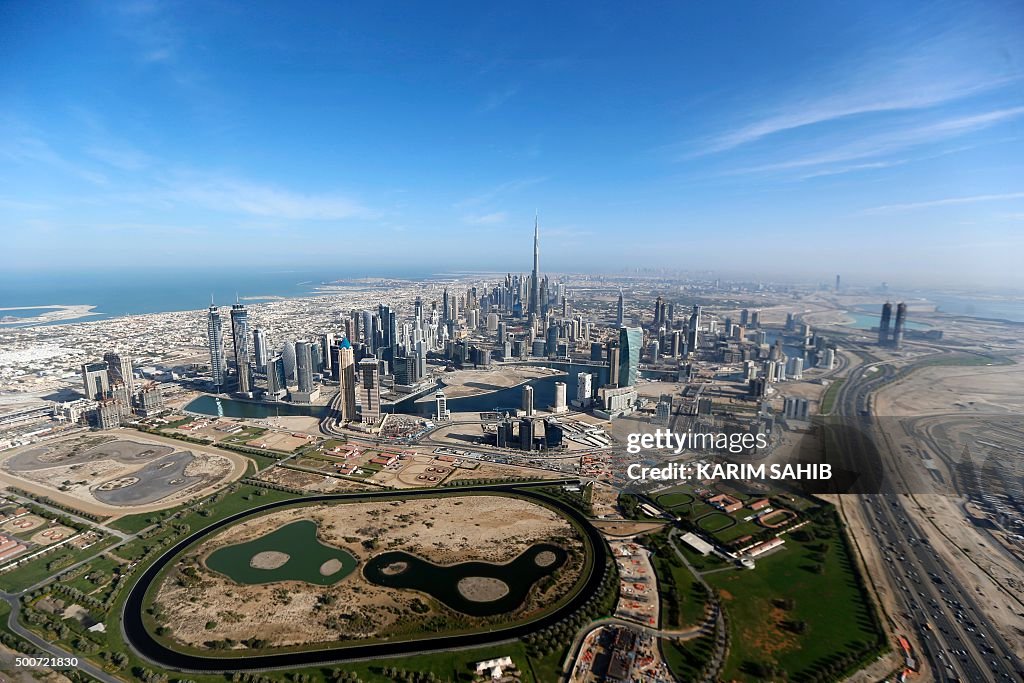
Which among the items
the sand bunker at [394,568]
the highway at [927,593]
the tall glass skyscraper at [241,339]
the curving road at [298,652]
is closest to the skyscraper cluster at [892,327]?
the highway at [927,593]

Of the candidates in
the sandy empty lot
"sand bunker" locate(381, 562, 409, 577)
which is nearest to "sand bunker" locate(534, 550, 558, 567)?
the sandy empty lot

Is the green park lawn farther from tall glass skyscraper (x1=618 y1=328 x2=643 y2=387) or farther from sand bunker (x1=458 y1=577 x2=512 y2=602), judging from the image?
tall glass skyscraper (x1=618 y1=328 x2=643 y2=387)

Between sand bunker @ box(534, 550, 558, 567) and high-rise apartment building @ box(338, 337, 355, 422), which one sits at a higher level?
high-rise apartment building @ box(338, 337, 355, 422)

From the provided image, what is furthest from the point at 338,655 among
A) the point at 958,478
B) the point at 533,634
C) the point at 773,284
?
the point at 773,284

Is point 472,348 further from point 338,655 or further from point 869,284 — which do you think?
point 869,284

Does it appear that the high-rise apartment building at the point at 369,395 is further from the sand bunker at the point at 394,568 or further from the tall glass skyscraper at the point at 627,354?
the tall glass skyscraper at the point at 627,354
